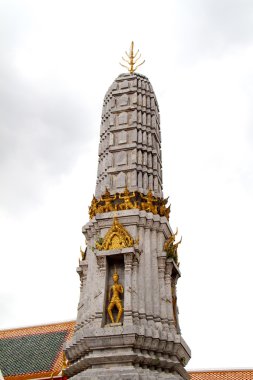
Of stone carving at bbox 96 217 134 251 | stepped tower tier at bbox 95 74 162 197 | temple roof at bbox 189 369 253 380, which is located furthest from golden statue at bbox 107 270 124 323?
temple roof at bbox 189 369 253 380

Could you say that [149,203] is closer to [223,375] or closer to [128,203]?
[128,203]

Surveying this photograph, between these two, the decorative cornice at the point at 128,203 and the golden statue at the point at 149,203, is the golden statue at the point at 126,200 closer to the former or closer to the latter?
the decorative cornice at the point at 128,203

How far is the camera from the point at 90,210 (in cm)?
1614

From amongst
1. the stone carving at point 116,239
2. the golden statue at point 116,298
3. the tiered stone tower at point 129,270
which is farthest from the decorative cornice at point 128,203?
the golden statue at point 116,298

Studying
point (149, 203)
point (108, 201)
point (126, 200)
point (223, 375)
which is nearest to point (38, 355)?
point (223, 375)

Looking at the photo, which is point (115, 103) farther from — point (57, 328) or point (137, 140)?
point (57, 328)

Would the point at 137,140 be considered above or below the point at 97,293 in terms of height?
above

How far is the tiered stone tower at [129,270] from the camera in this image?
488 inches

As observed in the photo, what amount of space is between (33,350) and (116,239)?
1270cm

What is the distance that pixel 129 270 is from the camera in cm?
1365

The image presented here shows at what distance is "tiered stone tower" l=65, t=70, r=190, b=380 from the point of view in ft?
40.7

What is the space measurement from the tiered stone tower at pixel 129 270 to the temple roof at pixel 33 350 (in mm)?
8167

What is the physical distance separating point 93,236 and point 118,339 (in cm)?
415

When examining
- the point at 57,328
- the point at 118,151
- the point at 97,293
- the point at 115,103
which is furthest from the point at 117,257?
the point at 57,328
